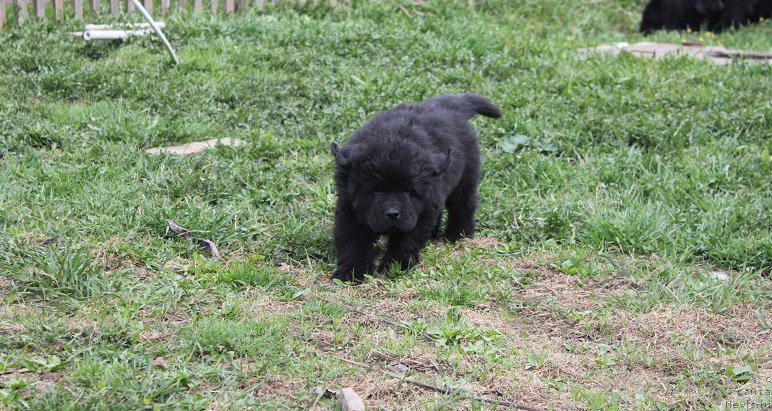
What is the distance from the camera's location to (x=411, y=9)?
11.7m

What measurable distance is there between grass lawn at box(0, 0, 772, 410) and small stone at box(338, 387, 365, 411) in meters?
0.10

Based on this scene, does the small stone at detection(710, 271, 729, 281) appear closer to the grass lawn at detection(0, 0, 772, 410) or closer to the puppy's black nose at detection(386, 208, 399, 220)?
the grass lawn at detection(0, 0, 772, 410)

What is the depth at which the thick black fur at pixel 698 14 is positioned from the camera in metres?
13.3

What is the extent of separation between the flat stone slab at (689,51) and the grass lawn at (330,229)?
22.9 inches

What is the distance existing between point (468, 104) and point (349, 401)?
129 inches

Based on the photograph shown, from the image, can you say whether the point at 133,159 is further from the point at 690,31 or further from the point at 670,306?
the point at 690,31

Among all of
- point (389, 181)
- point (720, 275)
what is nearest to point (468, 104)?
point (389, 181)

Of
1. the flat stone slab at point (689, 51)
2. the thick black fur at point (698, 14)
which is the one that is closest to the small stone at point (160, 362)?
the flat stone slab at point (689, 51)

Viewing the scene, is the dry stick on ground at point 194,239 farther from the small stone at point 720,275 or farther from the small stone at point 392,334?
the small stone at point 720,275

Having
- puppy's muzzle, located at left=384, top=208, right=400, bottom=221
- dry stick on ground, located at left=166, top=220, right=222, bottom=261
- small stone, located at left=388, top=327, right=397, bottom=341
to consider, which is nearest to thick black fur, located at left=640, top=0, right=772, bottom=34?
puppy's muzzle, located at left=384, top=208, right=400, bottom=221

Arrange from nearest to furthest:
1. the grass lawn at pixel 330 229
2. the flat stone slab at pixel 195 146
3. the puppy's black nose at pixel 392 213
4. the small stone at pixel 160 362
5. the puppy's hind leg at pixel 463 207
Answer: the small stone at pixel 160 362
the grass lawn at pixel 330 229
the puppy's black nose at pixel 392 213
the puppy's hind leg at pixel 463 207
the flat stone slab at pixel 195 146

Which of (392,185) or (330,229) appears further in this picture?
(330,229)

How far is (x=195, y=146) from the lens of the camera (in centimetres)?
764

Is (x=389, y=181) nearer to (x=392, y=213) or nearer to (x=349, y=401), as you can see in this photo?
(x=392, y=213)
